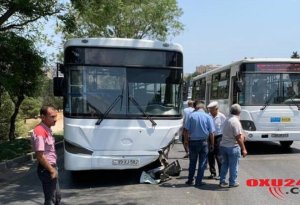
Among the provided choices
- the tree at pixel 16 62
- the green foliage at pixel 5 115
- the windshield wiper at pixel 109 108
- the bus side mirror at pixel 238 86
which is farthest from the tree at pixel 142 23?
the windshield wiper at pixel 109 108

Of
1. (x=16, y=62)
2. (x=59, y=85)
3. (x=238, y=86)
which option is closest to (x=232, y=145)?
(x=59, y=85)

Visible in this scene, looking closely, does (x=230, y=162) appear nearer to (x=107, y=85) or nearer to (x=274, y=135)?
(x=107, y=85)

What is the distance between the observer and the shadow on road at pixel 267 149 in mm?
15098

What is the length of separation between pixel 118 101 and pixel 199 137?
5.85 ft

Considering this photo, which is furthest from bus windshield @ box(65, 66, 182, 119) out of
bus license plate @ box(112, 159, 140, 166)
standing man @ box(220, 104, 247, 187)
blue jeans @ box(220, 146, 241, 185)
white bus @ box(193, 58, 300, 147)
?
white bus @ box(193, 58, 300, 147)

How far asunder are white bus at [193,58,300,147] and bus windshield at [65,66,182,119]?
475 centimetres

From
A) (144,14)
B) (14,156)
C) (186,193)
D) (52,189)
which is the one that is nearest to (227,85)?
(14,156)

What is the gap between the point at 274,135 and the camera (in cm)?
1422

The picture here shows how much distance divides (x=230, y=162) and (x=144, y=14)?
24693mm

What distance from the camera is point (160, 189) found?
9125 millimetres

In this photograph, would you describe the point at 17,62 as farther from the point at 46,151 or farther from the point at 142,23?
the point at 142,23

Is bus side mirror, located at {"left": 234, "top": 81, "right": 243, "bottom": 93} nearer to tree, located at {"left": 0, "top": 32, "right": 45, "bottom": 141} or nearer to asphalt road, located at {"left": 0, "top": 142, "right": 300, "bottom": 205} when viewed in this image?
asphalt road, located at {"left": 0, "top": 142, "right": 300, "bottom": 205}

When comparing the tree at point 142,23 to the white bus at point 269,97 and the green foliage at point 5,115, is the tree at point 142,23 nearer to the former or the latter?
the green foliage at point 5,115

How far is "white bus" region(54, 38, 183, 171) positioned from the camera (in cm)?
945
